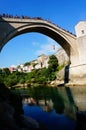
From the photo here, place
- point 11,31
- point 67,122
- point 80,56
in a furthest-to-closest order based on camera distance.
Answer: point 80,56, point 11,31, point 67,122

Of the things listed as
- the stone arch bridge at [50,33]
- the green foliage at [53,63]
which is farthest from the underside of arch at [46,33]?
the green foliage at [53,63]

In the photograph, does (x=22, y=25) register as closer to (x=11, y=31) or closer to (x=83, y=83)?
(x=11, y=31)

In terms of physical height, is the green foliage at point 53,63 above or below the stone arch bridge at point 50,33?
below

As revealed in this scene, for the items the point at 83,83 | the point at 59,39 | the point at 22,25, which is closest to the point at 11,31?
the point at 22,25

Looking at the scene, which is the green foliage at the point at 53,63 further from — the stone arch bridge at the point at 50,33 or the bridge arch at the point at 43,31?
the bridge arch at the point at 43,31

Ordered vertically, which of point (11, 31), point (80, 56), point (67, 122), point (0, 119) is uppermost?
point (11, 31)

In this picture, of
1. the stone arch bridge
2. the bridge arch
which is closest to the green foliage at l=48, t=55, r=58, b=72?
the stone arch bridge

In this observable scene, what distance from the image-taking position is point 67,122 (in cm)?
1392

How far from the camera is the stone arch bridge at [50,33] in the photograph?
3259 cm

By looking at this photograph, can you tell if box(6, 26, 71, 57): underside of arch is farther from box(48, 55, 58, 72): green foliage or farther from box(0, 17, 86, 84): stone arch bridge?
box(48, 55, 58, 72): green foliage

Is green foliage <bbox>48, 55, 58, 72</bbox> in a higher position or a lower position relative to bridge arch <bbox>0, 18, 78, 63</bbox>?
lower

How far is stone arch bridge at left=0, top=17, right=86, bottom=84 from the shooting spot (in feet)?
107

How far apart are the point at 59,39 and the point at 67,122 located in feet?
95.6

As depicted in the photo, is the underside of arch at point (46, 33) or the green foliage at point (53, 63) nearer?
the underside of arch at point (46, 33)
